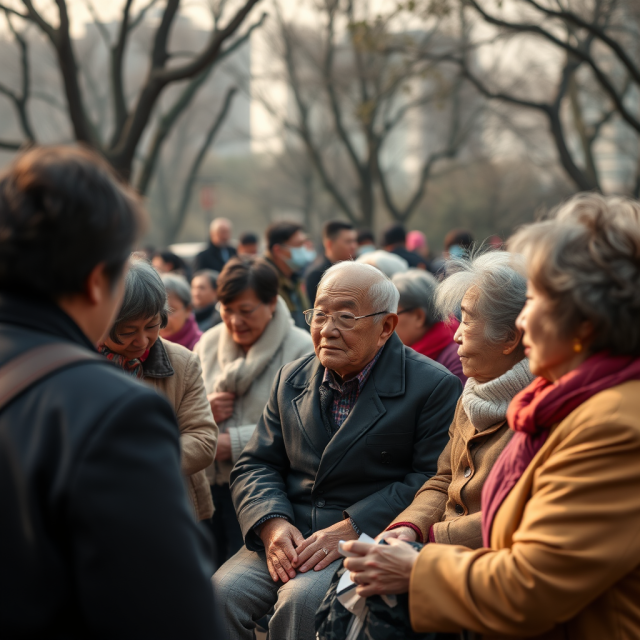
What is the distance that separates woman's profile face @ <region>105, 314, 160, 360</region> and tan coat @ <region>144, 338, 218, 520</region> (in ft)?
0.49

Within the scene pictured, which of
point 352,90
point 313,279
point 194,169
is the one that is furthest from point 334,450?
point 194,169

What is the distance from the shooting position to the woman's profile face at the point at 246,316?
481cm

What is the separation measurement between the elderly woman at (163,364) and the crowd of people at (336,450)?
1 cm

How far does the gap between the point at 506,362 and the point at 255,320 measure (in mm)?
2045

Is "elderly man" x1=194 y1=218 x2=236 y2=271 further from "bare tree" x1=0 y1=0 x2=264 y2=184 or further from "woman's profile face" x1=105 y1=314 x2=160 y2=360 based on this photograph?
"woman's profile face" x1=105 y1=314 x2=160 y2=360

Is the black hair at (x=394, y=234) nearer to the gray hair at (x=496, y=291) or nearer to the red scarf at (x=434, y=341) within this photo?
the red scarf at (x=434, y=341)

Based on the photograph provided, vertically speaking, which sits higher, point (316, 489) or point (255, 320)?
point (255, 320)

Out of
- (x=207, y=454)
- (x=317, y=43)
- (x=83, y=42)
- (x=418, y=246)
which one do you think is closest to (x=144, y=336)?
(x=207, y=454)

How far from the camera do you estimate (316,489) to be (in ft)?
11.5

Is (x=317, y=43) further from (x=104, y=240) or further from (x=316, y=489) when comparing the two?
(x=104, y=240)

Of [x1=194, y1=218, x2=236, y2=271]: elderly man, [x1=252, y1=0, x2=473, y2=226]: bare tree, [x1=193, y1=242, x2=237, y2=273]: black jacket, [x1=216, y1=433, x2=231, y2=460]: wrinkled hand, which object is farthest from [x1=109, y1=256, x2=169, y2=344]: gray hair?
[x1=252, y1=0, x2=473, y2=226]: bare tree

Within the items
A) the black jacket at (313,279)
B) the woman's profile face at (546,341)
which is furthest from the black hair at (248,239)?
the woman's profile face at (546,341)

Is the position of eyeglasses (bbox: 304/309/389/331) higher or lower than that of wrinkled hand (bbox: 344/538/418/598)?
higher

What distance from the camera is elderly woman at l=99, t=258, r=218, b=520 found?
3553 mm
